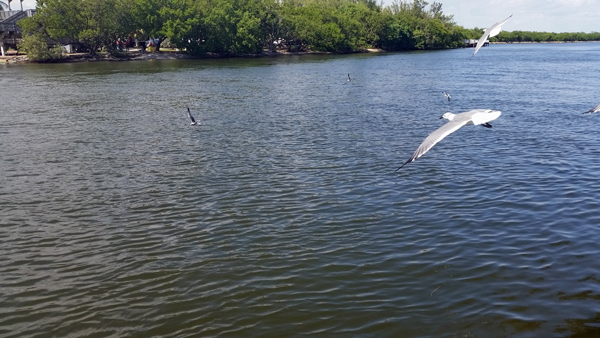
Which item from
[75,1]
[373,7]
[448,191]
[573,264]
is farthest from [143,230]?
[373,7]

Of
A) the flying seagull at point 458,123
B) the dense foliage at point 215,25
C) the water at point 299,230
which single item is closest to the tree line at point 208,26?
the dense foliage at point 215,25

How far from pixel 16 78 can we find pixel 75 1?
37975mm

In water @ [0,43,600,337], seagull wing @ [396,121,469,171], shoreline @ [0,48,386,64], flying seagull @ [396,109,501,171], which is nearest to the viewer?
water @ [0,43,600,337]

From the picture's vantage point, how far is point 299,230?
38.8 feet

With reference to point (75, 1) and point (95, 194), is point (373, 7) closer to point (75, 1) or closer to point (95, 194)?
point (75, 1)

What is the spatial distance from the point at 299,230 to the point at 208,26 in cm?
8825

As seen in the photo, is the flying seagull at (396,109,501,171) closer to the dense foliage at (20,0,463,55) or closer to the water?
the water

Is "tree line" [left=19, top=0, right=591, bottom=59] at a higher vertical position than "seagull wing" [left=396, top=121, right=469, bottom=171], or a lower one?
higher

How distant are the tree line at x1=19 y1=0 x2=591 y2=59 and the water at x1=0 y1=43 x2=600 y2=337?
66.2 meters

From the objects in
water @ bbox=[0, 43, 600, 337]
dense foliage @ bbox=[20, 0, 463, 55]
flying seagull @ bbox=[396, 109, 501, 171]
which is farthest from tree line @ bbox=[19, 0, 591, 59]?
flying seagull @ bbox=[396, 109, 501, 171]

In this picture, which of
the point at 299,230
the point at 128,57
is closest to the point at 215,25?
the point at 128,57

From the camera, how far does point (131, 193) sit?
14484 mm

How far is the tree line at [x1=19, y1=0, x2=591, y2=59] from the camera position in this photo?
271ft

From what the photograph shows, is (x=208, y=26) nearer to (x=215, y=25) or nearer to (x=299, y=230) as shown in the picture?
(x=215, y=25)
